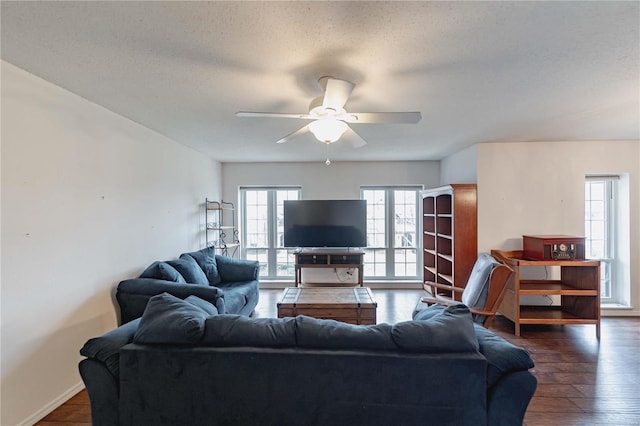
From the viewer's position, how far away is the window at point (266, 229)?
560cm

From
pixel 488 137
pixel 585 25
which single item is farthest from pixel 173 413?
pixel 488 137

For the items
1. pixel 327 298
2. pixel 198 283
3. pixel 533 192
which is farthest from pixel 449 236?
pixel 198 283

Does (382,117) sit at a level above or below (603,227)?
above

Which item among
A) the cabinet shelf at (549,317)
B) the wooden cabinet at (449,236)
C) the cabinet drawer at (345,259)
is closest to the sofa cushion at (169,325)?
the wooden cabinet at (449,236)

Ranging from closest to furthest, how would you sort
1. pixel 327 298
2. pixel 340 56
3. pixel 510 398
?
pixel 510 398 → pixel 340 56 → pixel 327 298

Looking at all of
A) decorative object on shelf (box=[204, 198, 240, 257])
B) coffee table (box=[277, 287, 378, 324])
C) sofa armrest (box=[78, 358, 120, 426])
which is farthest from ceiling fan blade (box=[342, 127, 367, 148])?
decorative object on shelf (box=[204, 198, 240, 257])

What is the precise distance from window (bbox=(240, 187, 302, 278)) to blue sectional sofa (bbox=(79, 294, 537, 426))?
4.05 meters

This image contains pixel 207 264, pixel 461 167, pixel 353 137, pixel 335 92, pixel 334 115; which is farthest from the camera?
pixel 461 167

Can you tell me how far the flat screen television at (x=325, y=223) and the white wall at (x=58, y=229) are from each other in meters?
2.38

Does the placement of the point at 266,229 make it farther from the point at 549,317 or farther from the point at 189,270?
the point at 549,317

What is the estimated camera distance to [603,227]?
4.11m

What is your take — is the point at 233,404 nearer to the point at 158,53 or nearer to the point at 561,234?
the point at 158,53

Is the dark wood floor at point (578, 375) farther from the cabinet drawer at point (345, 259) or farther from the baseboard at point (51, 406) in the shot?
the cabinet drawer at point (345, 259)

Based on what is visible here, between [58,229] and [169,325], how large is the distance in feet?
4.67
